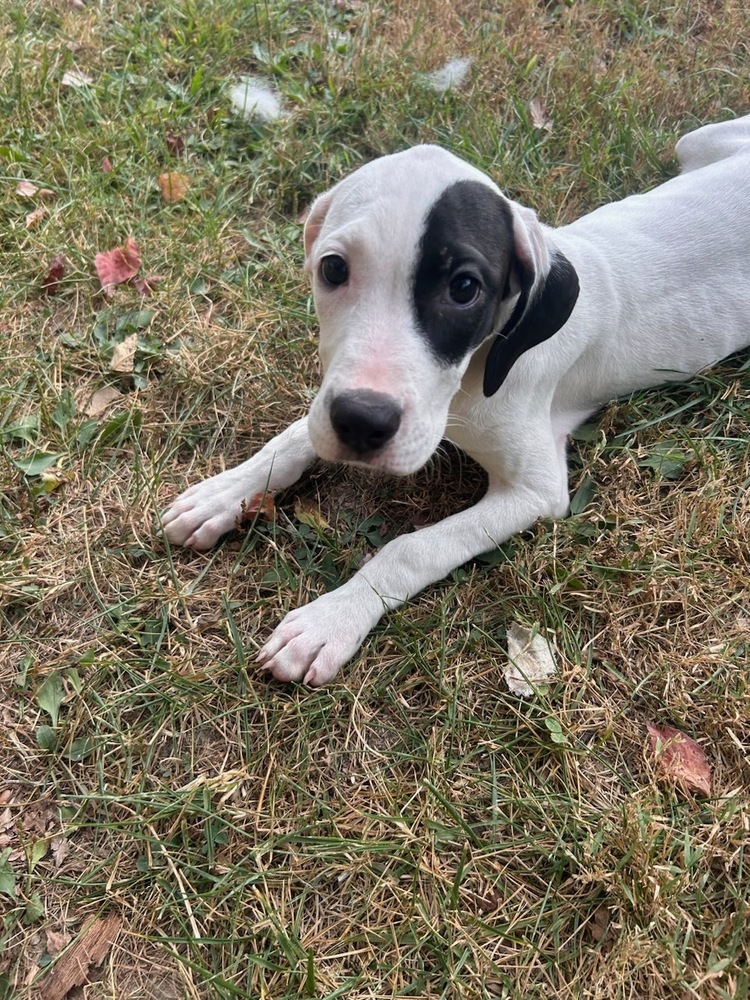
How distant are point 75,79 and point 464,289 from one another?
4.01 meters

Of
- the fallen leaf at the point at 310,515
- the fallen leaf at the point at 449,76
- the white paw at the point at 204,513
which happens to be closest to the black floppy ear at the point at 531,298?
the fallen leaf at the point at 310,515

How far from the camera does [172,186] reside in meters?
4.55

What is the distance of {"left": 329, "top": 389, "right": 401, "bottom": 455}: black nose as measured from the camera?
2.33 metres

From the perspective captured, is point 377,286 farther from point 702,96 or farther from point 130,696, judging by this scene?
point 702,96

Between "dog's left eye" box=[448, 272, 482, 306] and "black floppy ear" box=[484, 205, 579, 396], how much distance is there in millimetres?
277

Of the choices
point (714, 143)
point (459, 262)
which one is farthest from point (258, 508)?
point (714, 143)

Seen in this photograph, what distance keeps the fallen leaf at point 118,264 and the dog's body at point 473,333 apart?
1512 millimetres

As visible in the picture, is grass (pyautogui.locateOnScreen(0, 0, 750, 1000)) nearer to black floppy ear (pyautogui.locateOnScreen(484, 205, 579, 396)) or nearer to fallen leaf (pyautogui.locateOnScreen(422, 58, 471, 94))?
fallen leaf (pyautogui.locateOnScreen(422, 58, 471, 94))

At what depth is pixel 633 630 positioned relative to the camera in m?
3.00

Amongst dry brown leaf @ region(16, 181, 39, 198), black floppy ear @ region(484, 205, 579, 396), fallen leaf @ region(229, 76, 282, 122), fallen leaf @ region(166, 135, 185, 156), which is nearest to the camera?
black floppy ear @ region(484, 205, 579, 396)

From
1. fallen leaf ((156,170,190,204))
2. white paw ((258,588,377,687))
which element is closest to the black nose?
white paw ((258,588,377,687))

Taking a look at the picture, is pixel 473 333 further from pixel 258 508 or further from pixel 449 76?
pixel 449 76

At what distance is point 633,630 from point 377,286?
1.66m

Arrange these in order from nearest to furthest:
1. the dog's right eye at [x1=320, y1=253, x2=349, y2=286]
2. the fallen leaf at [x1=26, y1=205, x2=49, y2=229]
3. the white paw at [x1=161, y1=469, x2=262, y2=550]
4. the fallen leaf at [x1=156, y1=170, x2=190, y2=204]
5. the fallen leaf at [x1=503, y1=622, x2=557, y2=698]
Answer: the dog's right eye at [x1=320, y1=253, x2=349, y2=286] → the fallen leaf at [x1=503, y1=622, x2=557, y2=698] → the white paw at [x1=161, y1=469, x2=262, y2=550] → the fallen leaf at [x1=26, y1=205, x2=49, y2=229] → the fallen leaf at [x1=156, y1=170, x2=190, y2=204]
